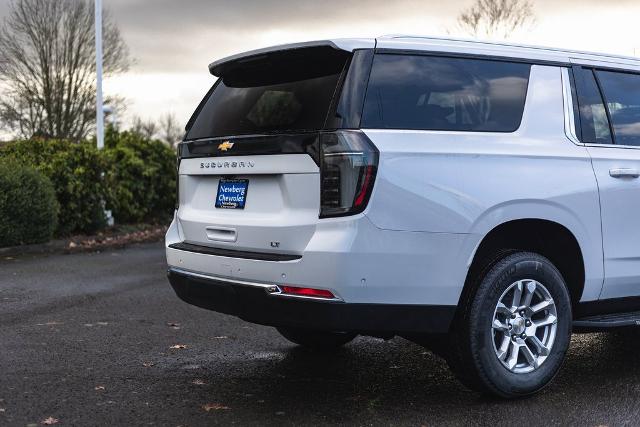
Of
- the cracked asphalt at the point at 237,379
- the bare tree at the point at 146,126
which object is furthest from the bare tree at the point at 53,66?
the cracked asphalt at the point at 237,379

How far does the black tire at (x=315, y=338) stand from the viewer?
6180 mm

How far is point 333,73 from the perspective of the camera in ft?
15.2

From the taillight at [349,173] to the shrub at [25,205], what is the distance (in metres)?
9.89

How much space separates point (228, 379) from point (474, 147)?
217cm

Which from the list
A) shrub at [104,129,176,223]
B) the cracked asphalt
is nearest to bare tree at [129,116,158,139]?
shrub at [104,129,176,223]

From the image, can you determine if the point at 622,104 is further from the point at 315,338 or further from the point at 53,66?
the point at 53,66

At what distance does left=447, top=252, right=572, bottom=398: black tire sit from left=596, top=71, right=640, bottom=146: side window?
1097mm

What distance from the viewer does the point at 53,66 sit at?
3634 cm

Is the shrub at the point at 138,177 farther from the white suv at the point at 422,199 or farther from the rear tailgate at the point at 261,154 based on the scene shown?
the white suv at the point at 422,199

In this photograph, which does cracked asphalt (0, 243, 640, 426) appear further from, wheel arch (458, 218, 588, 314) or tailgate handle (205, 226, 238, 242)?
tailgate handle (205, 226, 238, 242)

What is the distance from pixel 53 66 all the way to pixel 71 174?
2279 cm

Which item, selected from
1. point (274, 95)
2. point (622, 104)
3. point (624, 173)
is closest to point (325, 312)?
point (274, 95)

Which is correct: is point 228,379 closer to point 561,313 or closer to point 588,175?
point 561,313

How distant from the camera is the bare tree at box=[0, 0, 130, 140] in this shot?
3528 cm
